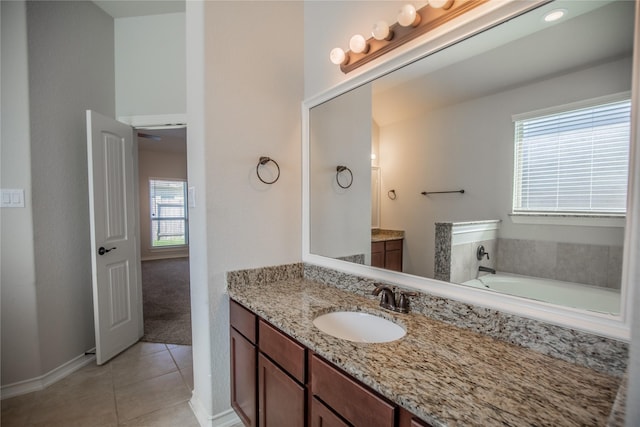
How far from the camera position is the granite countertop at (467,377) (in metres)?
0.65

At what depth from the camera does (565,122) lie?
0.93m

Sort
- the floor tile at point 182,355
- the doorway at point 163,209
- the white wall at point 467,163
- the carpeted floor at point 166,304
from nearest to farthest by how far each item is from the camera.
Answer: the white wall at point 467,163, the floor tile at point 182,355, the carpeted floor at point 166,304, the doorway at point 163,209

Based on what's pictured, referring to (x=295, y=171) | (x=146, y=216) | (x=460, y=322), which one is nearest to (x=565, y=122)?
(x=460, y=322)

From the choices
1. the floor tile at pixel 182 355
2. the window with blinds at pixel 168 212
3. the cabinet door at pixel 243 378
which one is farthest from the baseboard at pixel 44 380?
the window with blinds at pixel 168 212

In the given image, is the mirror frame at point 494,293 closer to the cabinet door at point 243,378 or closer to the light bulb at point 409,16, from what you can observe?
the light bulb at point 409,16

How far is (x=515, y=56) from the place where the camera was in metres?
1.02

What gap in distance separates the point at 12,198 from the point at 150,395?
65.0 inches

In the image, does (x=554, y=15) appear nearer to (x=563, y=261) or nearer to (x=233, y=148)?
(x=563, y=261)

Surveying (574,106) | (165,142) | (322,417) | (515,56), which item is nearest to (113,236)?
(322,417)

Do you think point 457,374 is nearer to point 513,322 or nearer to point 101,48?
point 513,322

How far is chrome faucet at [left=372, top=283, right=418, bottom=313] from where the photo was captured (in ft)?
4.23

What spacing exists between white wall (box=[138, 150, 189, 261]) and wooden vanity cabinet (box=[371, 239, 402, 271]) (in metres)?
6.70

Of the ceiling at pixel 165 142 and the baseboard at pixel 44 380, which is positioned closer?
the baseboard at pixel 44 380

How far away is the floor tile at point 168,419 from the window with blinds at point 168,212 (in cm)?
596
